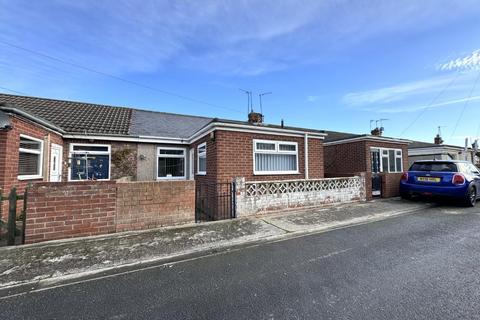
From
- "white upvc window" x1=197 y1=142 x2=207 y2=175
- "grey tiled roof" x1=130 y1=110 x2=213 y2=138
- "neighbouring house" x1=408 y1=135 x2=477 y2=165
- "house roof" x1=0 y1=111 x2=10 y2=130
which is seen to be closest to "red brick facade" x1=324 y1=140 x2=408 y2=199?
"white upvc window" x1=197 y1=142 x2=207 y2=175

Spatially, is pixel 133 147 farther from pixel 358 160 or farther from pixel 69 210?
pixel 358 160

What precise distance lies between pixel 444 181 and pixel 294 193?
219 inches

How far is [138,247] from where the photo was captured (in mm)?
4145

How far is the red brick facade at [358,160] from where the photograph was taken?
994 cm

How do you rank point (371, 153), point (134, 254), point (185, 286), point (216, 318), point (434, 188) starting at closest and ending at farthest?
point (216, 318)
point (185, 286)
point (134, 254)
point (434, 188)
point (371, 153)

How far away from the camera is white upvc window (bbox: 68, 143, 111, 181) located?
953 cm

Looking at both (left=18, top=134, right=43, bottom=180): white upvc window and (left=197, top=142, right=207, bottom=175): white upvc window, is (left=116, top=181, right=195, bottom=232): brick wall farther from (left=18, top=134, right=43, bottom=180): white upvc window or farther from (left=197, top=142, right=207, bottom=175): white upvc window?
(left=18, top=134, right=43, bottom=180): white upvc window

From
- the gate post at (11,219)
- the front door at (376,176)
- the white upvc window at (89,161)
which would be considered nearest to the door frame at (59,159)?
the white upvc window at (89,161)

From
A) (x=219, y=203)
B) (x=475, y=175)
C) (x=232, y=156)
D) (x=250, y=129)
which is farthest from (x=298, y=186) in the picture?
(x=475, y=175)

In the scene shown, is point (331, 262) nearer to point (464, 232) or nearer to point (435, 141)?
point (464, 232)

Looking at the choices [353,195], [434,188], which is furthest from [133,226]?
[434,188]

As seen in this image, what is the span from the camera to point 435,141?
18.4 m

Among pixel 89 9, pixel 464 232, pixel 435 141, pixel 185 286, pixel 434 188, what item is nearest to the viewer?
pixel 185 286

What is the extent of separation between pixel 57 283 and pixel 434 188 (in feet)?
36.0
